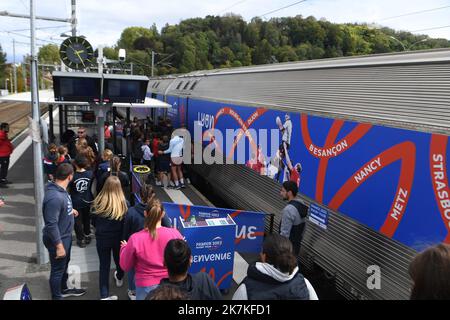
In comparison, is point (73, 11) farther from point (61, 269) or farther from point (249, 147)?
point (61, 269)

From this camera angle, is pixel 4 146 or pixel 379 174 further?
pixel 4 146

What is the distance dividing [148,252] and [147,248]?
4 cm

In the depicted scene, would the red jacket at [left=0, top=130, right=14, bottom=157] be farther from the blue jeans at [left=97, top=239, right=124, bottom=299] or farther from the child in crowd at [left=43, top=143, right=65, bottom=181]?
the blue jeans at [left=97, top=239, right=124, bottom=299]

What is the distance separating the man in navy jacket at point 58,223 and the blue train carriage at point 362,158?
3362mm

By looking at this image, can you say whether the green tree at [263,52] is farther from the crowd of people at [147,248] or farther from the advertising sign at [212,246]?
the advertising sign at [212,246]

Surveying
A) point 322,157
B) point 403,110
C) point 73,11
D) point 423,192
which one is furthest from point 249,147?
point 73,11

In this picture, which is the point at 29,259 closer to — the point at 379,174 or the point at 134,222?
the point at 134,222

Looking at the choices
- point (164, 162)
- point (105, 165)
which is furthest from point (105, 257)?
point (164, 162)

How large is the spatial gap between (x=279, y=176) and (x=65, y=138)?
7.94 metres

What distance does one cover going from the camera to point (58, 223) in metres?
4.68

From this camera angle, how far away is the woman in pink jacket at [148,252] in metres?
3.76

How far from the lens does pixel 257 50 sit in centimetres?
10681

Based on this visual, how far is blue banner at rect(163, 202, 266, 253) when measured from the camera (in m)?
5.95

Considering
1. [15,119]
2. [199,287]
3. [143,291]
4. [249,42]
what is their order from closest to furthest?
1. [199,287]
2. [143,291]
3. [15,119]
4. [249,42]
